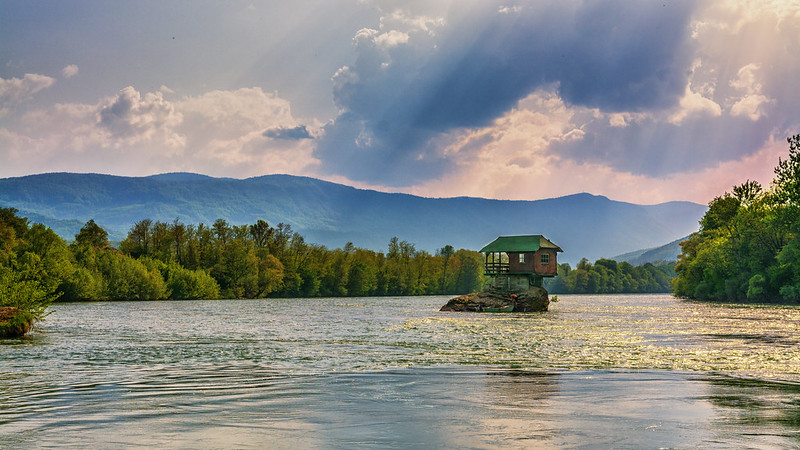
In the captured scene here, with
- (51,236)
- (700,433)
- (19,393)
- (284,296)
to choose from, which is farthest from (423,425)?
(284,296)

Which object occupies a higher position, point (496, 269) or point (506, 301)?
point (496, 269)

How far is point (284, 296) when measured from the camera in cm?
17012

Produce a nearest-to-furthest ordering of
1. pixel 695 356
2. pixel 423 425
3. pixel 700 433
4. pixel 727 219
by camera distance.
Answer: pixel 700 433, pixel 423 425, pixel 695 356, pixel 727 219

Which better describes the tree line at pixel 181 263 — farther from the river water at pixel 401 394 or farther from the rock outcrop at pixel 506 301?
the river water at pixel 401 394

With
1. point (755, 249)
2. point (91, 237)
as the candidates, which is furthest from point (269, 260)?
point (755, 249)

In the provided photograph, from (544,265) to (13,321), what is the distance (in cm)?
6348

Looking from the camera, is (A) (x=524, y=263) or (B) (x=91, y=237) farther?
(B) (x=91, y=237)

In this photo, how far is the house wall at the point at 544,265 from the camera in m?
88.4

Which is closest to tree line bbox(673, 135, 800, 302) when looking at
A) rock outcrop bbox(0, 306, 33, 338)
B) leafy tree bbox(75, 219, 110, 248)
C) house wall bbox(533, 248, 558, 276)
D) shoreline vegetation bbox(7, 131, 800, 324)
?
shoreline vegetation bbox(7, 131, 800, 324)

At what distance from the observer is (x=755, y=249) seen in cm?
10569

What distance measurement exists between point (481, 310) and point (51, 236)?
236ft

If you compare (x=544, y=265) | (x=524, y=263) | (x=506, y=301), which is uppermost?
(x=524, y=263)

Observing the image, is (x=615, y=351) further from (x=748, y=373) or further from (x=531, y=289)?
(x=531, y=289)

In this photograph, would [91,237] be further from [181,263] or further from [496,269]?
[496,269]
